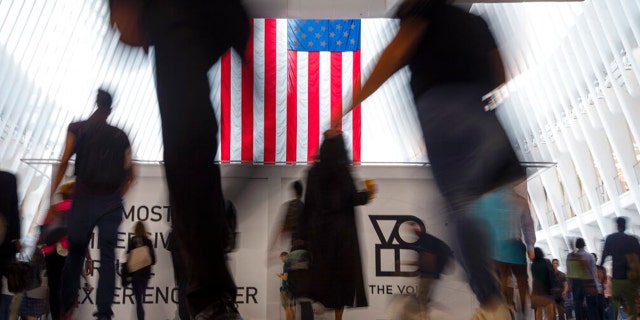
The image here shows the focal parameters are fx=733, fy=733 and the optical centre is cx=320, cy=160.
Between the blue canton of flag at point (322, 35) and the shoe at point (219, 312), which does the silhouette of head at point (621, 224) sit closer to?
the blue canton of flag at point (322, 35)

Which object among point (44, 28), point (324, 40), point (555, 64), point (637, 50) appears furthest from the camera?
point (555, 64)

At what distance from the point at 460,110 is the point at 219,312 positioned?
0.61 m

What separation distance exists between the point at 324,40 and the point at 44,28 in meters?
5.97

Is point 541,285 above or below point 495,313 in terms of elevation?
above

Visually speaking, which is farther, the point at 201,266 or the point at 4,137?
the point at 4,137

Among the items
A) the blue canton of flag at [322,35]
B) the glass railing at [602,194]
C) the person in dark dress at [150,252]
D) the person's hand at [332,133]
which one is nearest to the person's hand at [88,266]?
the person in dark dress at [150,252]

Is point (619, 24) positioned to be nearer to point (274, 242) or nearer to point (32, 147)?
point (32, 147)

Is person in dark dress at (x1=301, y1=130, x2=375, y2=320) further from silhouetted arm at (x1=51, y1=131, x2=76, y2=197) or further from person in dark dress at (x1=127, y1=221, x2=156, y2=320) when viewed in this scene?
person in dark dress at (x1=127, y1=221, x2=156, y2=320)

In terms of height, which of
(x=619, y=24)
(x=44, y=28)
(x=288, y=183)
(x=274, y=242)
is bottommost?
(x=274, y=242)

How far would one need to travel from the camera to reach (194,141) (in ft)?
3.57

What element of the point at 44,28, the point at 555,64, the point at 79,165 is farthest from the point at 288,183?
the point at 555,64

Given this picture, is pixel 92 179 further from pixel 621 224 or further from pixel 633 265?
pixel 621 224

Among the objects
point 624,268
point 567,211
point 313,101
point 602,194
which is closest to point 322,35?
point 313,101

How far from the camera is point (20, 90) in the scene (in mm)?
14844
